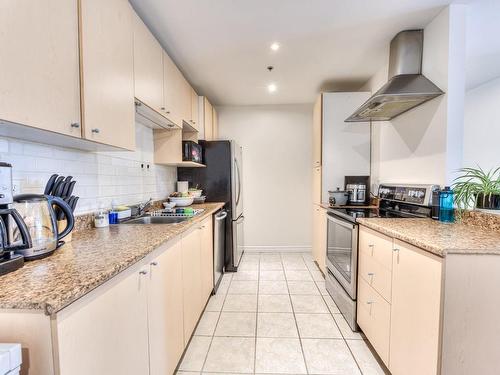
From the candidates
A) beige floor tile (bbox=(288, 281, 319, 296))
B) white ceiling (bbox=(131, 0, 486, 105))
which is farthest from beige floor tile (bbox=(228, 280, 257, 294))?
white ceiling (bbox=(131, 0, 486, 105))

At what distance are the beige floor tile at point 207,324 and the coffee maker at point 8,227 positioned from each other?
1.45m

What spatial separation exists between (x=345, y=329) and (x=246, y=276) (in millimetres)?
1347

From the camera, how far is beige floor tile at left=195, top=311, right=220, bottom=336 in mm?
1917

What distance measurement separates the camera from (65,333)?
0.64m

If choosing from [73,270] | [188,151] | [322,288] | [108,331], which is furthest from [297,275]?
[73,270]

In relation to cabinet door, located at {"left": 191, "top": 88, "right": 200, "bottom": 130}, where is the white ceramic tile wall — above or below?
→ below

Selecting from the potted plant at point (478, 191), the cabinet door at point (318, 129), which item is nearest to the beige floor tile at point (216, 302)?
the cabinet door at point (318, 129)

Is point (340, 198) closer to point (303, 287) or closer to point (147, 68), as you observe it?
point (303, 287)

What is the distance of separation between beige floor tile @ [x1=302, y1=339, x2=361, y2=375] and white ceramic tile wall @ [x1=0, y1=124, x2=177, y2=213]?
5.73ft

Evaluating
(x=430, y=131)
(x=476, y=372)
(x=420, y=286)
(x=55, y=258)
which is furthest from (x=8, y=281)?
(x=430, y=131)

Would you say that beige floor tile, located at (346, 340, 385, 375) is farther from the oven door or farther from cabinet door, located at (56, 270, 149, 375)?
cabinet door, located at (56, 270, 149, 375)

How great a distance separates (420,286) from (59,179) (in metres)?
1.80

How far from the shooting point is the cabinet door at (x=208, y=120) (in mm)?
3170

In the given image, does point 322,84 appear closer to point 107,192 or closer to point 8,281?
point 107,192
